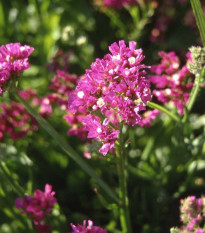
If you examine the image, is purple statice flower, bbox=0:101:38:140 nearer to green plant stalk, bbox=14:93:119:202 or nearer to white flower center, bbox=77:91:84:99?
green plant stalk, bbox=14:93:119:202

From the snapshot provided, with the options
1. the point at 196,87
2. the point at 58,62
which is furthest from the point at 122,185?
the point at 58,62

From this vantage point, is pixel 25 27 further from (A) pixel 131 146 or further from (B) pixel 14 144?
(A) pixel 131 146

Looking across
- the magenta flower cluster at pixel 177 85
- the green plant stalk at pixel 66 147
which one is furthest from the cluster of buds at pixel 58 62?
the green plant stalk at pixel 66 147

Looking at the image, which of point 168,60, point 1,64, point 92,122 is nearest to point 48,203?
point 92,122

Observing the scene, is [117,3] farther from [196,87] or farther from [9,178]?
[9,178]

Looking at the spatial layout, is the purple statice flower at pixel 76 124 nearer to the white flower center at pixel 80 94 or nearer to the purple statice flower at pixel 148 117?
the purple statice flower at pixel 148 117
